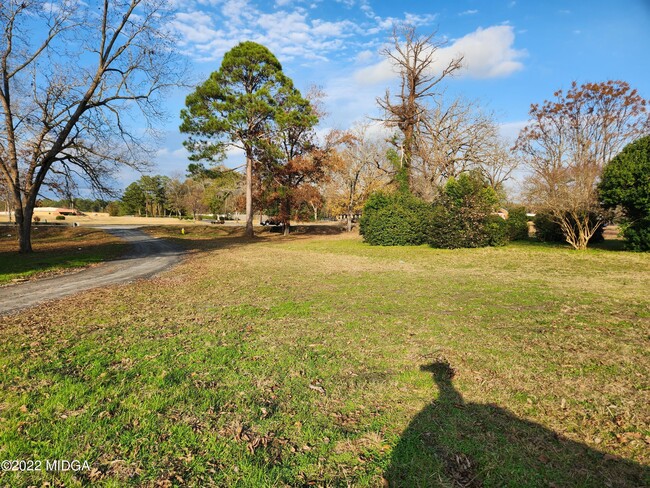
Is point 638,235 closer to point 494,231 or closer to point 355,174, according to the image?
point 494,231

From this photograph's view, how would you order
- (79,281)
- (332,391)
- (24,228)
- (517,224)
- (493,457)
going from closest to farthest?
(493,457) → (332,391) → (79,281) → (24,228) → (517,224)

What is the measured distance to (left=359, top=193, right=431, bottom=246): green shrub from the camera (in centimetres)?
1978

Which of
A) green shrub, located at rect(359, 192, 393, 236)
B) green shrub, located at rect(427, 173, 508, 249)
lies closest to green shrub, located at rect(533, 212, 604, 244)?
green shrub, located at rect(427, 173, 508, 249)

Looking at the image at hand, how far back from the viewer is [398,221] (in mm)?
19891

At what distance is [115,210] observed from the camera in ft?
247

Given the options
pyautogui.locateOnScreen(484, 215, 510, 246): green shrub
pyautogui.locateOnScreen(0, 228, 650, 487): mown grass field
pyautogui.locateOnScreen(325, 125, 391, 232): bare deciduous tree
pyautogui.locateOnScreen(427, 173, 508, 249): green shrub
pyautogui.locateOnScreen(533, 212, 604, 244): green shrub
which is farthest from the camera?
pyautogui.locateOnScreen(325, 125, 391, 232): bare deciduous tree

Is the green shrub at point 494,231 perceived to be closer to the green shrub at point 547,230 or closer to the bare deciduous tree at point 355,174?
the green shrub at point 547,230

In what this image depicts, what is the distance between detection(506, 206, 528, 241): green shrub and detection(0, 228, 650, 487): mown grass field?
1539 centimetres

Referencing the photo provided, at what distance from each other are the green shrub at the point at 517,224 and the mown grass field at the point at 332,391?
15.4 meters

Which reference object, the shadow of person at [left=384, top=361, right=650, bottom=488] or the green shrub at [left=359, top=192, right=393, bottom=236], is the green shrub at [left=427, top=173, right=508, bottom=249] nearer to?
the green shrub at [left=359, top=192, right=393, bottom=236]

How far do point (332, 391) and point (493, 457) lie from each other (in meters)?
1.59

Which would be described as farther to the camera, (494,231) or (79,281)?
(494,231)

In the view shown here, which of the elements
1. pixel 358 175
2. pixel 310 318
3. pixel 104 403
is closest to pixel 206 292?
pixel 310 318

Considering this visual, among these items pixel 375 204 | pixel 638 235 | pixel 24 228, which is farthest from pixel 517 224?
pixel 24 228
